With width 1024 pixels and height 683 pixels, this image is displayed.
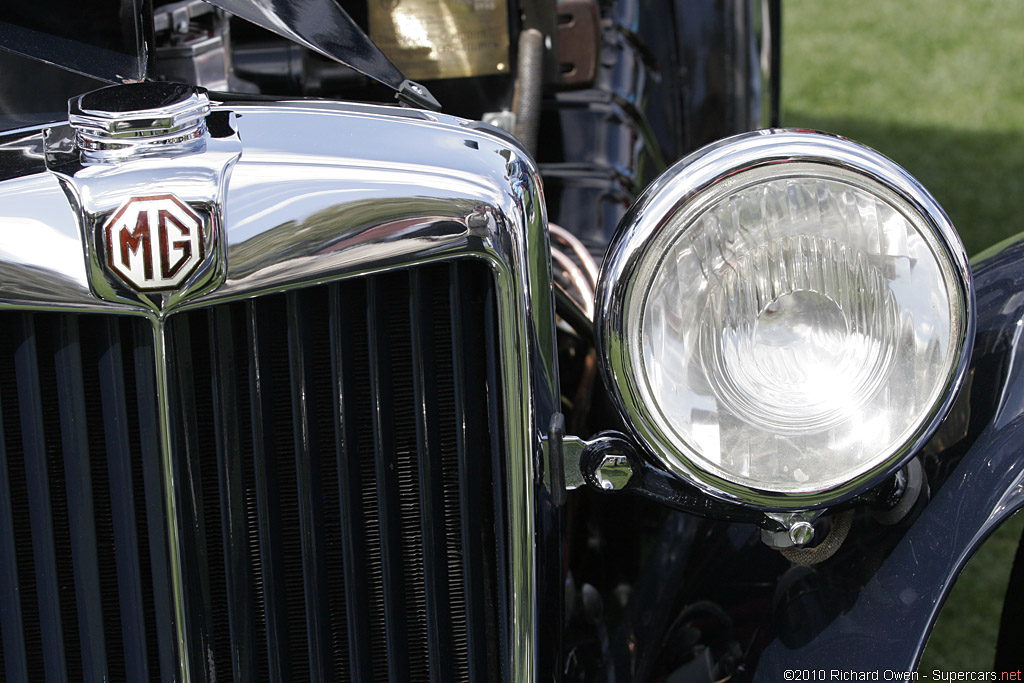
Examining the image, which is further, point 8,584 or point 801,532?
point 801,532

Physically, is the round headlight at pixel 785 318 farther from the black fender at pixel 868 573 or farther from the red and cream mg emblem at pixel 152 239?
the red and cream mg emblem at pixel 152 239

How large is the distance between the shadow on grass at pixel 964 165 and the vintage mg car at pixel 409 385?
2.97 metres

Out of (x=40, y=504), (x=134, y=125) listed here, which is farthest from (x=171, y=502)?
(x=134, y=125)

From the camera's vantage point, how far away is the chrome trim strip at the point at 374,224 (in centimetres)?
102

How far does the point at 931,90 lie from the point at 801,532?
4656mm

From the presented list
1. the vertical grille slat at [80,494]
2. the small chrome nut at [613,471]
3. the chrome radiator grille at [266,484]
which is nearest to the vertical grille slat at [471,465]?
the chrome radiator grille at [266,484]

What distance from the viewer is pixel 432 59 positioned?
1826 mm

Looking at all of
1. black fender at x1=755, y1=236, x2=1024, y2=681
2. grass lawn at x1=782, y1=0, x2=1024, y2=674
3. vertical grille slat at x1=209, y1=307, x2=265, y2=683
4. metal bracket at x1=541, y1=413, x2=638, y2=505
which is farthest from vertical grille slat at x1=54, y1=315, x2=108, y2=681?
grass lawn at x1=782, y1=0, x2=1024, y2=674

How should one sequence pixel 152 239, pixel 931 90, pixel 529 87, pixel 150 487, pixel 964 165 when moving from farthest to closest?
pixel 931 90
pixel 964 165
pixel 529 87
pixel 150 487
pixel 152 239

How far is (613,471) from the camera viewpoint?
1.21 meters

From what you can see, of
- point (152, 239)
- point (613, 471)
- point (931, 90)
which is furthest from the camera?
point (931, 90)

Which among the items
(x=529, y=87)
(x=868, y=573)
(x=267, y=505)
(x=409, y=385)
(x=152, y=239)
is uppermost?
(x=529, y=87)

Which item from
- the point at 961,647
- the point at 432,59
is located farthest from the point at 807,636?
the point at 961,647

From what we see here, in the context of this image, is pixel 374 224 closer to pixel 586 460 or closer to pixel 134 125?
pixel 134 125
